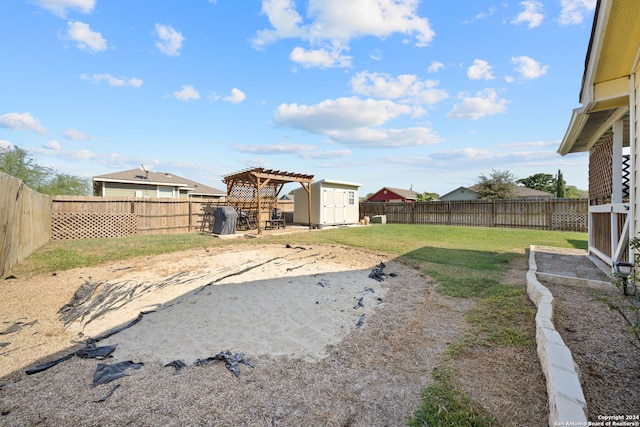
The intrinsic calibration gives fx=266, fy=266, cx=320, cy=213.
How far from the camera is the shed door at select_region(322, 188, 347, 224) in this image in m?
16.2

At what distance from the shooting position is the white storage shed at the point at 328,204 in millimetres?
15961

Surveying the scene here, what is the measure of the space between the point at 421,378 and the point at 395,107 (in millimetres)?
15819

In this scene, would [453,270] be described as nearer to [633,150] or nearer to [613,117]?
[633,150]

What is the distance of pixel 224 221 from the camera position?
12.2m

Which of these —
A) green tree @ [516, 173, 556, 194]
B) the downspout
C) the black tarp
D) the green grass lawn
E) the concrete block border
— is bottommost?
the green grass lawn

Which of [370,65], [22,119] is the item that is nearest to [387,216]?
[370,65]

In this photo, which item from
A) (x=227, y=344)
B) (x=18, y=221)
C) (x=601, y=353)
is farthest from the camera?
(x=18, y=221)

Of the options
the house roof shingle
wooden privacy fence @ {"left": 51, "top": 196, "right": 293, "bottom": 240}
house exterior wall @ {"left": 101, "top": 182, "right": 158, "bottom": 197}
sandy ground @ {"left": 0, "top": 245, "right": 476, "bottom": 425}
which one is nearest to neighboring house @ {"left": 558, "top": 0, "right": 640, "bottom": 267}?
sandy ground @ {"left": 0, "top": 245, "right": 476, "bottom": 425}

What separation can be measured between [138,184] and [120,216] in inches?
327

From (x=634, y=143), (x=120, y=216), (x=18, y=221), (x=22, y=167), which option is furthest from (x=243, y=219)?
(x=634, y=143)

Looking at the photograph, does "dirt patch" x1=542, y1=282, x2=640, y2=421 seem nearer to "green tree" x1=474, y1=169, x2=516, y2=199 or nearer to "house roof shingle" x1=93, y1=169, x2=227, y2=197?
"house roof shingle" x1=93, y1=169, x2=227, y2=197

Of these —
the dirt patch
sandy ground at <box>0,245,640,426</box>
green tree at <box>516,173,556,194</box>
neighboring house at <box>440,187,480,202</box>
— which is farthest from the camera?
green tree at <box>516,173,556,194</box>

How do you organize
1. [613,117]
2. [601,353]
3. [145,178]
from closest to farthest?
[601,353] < [613,117] < [145,178]

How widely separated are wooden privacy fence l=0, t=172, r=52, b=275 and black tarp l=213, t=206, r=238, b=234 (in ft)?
18.8
